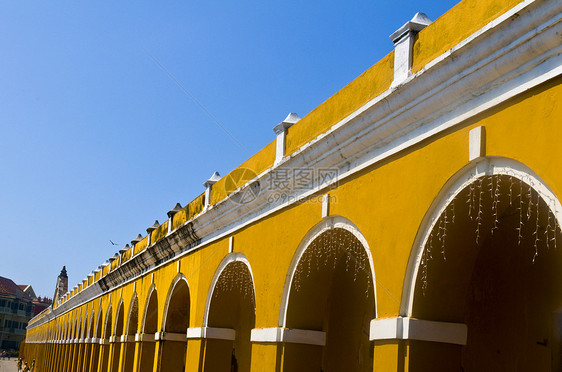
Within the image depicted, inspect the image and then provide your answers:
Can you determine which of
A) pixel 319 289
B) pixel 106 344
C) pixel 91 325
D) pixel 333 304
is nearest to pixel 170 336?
pixel 333 304

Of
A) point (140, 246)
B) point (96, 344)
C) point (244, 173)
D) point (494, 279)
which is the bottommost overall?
point (96, 344)

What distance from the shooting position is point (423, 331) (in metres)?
5.85

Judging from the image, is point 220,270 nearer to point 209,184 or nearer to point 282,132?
point 209,184

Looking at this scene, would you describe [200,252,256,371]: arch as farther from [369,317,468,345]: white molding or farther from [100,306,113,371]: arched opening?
[100,306,113,371]: arched opening

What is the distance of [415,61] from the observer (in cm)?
624

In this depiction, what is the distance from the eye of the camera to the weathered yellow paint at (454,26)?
5.20 meters

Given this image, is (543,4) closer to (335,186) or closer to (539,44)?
(539,44)

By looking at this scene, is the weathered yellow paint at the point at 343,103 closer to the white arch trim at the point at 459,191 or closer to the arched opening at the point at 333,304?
the arched opening at the point at 333,304

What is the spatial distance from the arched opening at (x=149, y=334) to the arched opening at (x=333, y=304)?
6604 millimetres

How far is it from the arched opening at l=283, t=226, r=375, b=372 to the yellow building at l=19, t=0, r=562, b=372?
0.06 ft

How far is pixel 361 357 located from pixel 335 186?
307 centimetres

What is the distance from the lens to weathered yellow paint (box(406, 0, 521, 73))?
5203 mm

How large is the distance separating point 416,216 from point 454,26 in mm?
1649

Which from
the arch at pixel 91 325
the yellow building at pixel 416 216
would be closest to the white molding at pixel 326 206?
the yellow building at pixel 416 216
